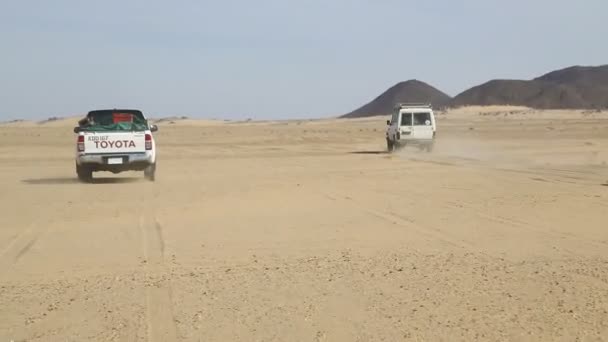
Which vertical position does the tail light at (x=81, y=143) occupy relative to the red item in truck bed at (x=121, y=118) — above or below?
below

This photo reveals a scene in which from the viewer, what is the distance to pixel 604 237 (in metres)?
9.45

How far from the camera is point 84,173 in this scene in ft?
62.5

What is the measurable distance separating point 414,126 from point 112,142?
16.4 metres

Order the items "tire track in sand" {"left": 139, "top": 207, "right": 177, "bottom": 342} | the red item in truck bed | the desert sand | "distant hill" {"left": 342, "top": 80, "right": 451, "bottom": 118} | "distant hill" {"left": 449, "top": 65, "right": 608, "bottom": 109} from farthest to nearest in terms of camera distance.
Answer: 1. "distant hill" {"left": 342, "top": 80, "right": 451, "bottom": 118}
2. "distant hill" {"left": 449, "top": 65, "right": 608, "bottom": 109}
3. the red item in truck bed
4. the desert sand
5. "tire track in sand" {"left": 139, "top": 207, "right": 177, "bottom": 342}

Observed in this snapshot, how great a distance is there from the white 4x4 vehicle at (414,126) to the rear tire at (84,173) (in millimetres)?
16022

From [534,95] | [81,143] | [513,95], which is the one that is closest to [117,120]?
[81,143]

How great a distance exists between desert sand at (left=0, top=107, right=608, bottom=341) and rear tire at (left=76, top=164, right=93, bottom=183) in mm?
3004

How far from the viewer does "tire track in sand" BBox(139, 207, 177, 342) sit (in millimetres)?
5535

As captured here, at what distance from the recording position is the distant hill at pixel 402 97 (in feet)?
520

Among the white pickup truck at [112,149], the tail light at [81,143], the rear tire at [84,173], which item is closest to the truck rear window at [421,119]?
the white pickup truck at [112,149]

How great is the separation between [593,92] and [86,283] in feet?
507

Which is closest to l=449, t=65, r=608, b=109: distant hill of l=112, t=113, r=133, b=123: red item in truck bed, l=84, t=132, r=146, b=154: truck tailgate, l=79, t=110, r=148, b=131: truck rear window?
l=79, t=110, r=148, b=131: truck rear window

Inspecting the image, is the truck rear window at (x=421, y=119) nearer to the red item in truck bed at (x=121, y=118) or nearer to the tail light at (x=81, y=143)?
the red item in truck bed at (x=121, y=118)

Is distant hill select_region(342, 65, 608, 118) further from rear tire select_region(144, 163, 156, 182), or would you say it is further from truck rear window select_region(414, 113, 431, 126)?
rear tire select_region(144, 163, 156, 182)
